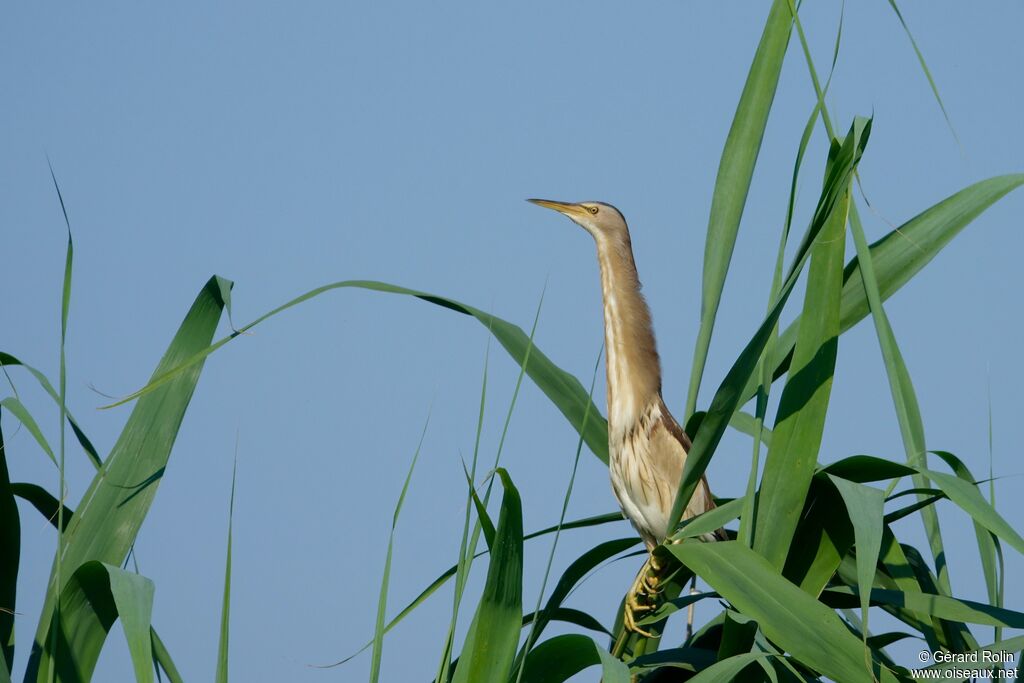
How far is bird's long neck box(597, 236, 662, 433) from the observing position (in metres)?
2.99

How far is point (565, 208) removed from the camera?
3570 millimetres

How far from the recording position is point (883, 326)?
4.46ft

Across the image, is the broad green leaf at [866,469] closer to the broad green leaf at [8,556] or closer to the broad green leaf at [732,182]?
the broad green leaf at [732,182]

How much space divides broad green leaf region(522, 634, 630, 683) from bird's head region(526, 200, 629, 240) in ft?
6.58

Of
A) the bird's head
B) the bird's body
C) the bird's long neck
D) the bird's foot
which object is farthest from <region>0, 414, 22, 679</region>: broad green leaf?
the bird's head

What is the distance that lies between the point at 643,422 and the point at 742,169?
1.37 m

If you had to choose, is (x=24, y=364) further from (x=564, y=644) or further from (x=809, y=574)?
(x=809, y=574)

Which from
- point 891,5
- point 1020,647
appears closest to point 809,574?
point 1020,647

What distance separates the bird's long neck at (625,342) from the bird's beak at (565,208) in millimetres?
240

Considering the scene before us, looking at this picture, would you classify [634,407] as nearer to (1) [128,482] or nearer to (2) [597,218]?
(2) [597,218]

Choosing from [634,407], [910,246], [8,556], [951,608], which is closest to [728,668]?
[951,608]

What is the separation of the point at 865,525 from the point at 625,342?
1.92m

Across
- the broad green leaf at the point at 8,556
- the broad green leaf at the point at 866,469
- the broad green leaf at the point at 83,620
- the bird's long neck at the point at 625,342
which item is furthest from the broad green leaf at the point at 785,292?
the bird's long neck at the point at 625,342

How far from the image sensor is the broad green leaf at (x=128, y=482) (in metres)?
1.45
